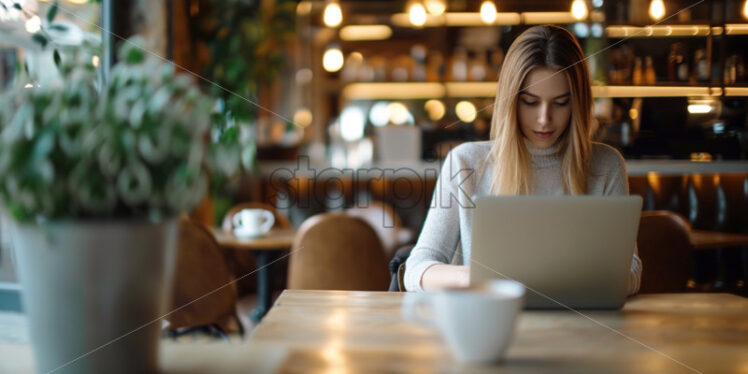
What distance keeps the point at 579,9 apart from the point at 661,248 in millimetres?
2675

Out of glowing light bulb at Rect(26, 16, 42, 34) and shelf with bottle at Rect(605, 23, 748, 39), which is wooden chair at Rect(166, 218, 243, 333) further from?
shelf with bottle at Rect(605, 23, 748, 39)

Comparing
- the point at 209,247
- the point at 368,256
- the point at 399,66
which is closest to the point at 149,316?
the point at 209,247

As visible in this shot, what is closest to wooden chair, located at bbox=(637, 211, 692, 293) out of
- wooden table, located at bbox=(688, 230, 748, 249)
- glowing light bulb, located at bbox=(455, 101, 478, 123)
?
wooden table, located at bbox=(688, 230, 748, 249)

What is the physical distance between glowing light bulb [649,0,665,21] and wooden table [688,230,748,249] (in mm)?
1045

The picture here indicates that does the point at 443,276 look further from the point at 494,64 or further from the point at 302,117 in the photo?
the point at 302,117

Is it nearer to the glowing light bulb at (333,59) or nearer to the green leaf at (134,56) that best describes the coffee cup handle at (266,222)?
the green leaf at (134,56)

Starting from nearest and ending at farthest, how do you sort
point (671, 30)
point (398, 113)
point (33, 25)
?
point (33, 25), point (671, 30), point (398, 113)

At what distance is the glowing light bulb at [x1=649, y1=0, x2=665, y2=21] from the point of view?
322cm

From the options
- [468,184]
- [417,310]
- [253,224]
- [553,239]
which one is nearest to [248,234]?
[253,224]

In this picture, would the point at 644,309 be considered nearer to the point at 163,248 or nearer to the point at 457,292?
the point at 457,292

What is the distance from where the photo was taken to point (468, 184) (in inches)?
68.1

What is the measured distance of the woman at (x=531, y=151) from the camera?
5.43ft

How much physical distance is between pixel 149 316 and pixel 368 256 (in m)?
2.01

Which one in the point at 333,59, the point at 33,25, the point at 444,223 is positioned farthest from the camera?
the point at 333,59
